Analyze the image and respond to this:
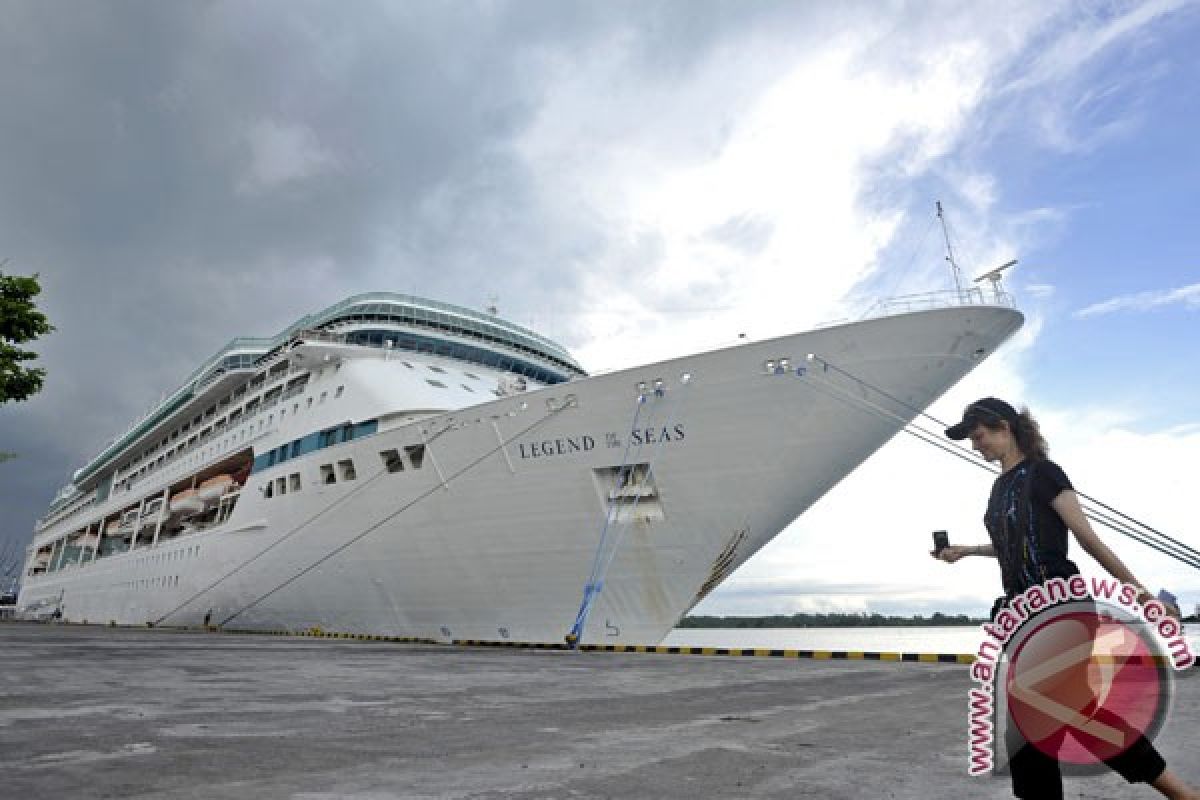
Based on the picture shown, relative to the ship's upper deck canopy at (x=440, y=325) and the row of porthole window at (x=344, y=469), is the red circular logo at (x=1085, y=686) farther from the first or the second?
the ship's upper deck canopy at (x=440, y=325)

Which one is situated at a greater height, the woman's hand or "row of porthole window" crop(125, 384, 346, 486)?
"row of porthole window" crop(125, 384, 346, 486)

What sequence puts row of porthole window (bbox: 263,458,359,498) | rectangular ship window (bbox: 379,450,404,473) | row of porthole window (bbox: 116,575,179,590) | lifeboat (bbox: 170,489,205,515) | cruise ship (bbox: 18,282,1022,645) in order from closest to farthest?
cruise ship (bbox: 18,282,1022,645) → rectangular ship window (bbox: 379,450,404,473) → row of porthole window (bbox: 263,458,359,498) → row of porthole window (bbox: 116,575,179,590) → lifeboat (bbox: 170,489,205,515)

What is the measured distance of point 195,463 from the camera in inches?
1145

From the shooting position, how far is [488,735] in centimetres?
482

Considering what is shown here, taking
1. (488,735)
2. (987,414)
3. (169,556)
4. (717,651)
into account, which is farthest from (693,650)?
(169,556)

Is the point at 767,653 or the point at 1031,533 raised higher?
the point at 1031,533

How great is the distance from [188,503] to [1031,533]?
30.4 metres

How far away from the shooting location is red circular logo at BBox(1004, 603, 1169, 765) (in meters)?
2.23

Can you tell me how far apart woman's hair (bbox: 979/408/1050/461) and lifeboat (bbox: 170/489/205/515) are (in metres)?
29.0

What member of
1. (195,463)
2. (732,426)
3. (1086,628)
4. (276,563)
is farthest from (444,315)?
(1086,628)

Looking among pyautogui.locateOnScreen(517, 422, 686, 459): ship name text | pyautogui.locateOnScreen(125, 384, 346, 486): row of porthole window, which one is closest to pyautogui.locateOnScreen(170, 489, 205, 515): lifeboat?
pyautogui.locateOnScreen(125, 384, 346, 486): row of porthole window

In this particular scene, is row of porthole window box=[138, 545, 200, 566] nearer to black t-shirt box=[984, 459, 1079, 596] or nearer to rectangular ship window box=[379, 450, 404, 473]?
rectangular ship window box=[379, 450, 404, 473]

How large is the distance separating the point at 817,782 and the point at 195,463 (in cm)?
3039

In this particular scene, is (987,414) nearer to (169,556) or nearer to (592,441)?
(592,441)
